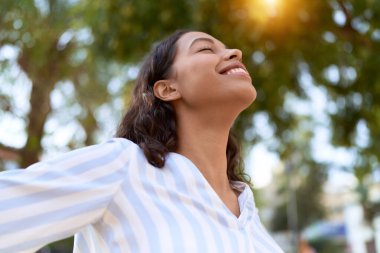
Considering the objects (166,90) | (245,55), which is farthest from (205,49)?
(245,55)

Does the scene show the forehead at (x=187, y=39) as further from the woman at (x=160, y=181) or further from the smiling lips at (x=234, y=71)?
the smiling lips at (x=234, y=71)

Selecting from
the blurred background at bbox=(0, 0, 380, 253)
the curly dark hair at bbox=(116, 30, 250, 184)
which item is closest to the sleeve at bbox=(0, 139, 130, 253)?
the curly dark hair at bbox=(116, 30, 250, 184)

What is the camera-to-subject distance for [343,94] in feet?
26.7

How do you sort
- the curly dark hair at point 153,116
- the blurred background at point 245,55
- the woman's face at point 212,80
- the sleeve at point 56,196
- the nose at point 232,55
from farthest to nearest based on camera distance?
1. the blurred background at point 245,55
2. the nose at point 232,55
3. the woman's face at point 212,80
4. the curly dark hair at point 153,116
5. the sleeve at point 56,196

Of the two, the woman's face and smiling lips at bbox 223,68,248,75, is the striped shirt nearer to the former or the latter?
the woman's face

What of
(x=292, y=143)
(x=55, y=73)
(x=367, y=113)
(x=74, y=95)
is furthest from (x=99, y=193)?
(x=74, y=95)

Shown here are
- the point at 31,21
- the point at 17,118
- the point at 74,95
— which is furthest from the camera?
the point at 74,95

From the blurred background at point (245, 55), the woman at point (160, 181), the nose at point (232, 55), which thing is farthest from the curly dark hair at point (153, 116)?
the blurred background at point (245, 55)

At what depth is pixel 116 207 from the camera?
125 cm

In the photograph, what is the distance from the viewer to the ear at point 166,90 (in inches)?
65.5

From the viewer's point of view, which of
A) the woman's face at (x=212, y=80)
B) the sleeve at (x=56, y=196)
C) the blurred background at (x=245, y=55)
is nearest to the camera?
the sleeve at (x=56, y=196)

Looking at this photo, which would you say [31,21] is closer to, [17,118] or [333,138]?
[17,118]

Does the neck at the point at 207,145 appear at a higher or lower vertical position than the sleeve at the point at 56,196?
lower

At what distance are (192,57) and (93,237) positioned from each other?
675 millimetres
